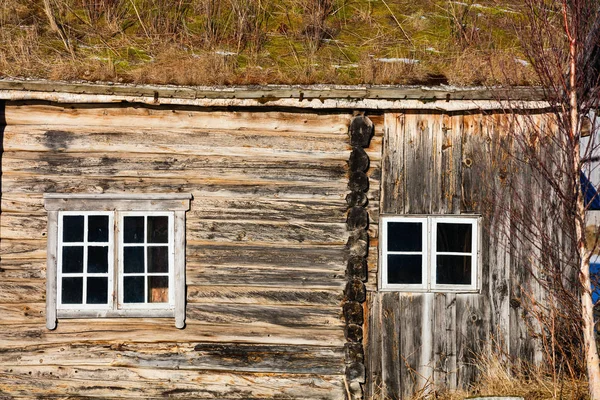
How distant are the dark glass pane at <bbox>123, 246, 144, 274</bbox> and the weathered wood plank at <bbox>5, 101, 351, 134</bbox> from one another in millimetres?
1359

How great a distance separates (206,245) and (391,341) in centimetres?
225

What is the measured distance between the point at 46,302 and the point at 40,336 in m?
0.39

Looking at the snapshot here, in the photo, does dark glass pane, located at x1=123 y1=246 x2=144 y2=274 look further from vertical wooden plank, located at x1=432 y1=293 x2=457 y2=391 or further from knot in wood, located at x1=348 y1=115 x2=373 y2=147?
vertical wooden plank, located at x1=432 y1=293 x2=457 y2=391

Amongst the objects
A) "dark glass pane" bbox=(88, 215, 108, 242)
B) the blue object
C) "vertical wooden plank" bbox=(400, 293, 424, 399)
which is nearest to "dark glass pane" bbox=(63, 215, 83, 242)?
"dark glass pane" bbox=(88, 215, 108, 242)

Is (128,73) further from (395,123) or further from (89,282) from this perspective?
(395,123)

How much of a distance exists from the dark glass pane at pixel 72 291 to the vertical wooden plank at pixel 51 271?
11 centimetres

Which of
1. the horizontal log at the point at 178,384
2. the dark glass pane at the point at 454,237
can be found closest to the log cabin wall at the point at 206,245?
the horizontal log at the point at 178,384

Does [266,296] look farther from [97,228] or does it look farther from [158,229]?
[97,228]

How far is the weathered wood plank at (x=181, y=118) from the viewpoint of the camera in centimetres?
737

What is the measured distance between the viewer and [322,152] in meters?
7.45

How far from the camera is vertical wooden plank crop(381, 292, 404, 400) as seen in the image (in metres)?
7.40

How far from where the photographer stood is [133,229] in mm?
7492

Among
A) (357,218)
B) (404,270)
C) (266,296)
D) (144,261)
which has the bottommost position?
(266,296)

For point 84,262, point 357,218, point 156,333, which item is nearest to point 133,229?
point 84,262
